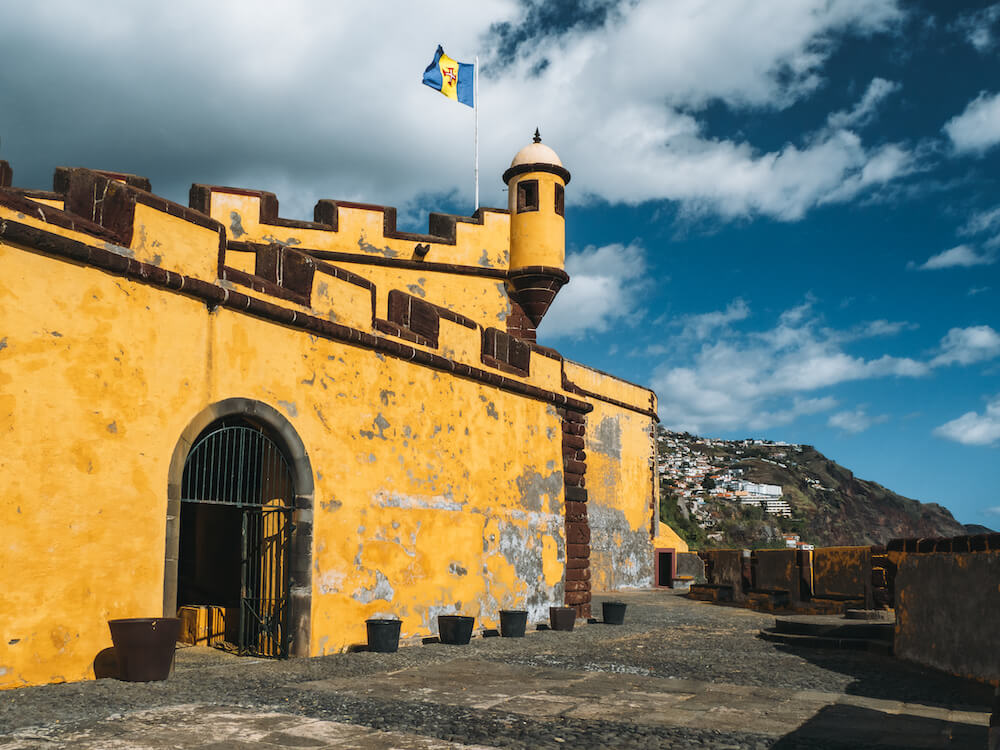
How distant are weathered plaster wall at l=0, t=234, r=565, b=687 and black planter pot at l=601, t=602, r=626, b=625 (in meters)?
1.17

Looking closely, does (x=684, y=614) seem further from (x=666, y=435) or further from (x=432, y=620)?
(x=666, y=435)

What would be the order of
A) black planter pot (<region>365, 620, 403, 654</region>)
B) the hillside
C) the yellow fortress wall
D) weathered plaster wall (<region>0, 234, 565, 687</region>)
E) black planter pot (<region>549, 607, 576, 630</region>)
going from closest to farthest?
weathered plaster wall (<region>0, 234, 565, 687</region>) < the yellow fortress wall < black planter pot (<region>365, 620, 403, 654</region>) < black planter pot (<region>549, 607, 576, 630</region>) < the hillside

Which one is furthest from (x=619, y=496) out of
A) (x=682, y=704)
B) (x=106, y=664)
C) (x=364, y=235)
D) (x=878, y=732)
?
(x=878, y=732)

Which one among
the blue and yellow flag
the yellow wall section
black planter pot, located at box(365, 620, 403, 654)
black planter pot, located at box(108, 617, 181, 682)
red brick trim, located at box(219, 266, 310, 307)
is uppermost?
the blue and yellow flag

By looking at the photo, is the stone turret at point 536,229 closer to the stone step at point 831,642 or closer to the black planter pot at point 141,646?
the stone step at point 831,642

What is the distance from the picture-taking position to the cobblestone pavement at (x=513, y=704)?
5172mm

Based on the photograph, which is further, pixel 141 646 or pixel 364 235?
pixel 364 235

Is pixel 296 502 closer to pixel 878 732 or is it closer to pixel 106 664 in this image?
pixel 106 664

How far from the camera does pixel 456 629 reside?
10344 mm

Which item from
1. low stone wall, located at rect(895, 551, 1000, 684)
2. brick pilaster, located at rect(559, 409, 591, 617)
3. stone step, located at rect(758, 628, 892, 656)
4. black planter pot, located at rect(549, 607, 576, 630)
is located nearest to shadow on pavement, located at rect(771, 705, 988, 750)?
low stone wall, located at rect(895, 551, 1000, 684)

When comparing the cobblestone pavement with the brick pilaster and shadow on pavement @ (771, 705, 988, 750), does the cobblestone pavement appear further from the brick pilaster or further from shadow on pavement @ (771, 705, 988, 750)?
the brick pilaster

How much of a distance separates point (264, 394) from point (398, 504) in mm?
2459

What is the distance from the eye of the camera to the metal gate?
8.99m

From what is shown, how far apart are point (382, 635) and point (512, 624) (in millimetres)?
2627
